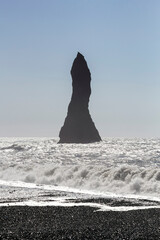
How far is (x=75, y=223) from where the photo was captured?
12227 millimetres

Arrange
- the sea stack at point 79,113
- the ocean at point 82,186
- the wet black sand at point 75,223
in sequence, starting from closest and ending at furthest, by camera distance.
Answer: the wet black sand at point 75,223 → the ocean at point 82,186 → the sea stack at point 79,113

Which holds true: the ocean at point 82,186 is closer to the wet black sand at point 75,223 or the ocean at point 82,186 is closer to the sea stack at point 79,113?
the wet black sand at point 75,223

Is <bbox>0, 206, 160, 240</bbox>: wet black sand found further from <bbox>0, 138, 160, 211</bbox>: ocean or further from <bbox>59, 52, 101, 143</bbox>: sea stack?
<bbox>59, 52, 101, 143</bbox>: sea stack

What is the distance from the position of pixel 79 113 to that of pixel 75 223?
147m

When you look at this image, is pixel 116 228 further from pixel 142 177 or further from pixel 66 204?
pixel 142 177

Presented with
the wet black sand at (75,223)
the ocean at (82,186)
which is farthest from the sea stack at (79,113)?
the wet black sand at (75,223)

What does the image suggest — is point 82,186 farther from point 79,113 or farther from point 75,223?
point 79,113

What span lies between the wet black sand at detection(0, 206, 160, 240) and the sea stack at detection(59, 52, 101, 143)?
13624cm

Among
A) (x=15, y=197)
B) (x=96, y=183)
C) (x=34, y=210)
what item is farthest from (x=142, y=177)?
(x=34, y=210)

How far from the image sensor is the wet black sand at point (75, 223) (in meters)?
10.5

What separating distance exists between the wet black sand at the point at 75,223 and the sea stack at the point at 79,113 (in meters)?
136

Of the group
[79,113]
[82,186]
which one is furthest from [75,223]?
[79,113]

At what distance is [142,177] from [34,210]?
39.8 ft

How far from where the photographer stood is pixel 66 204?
16328mm
